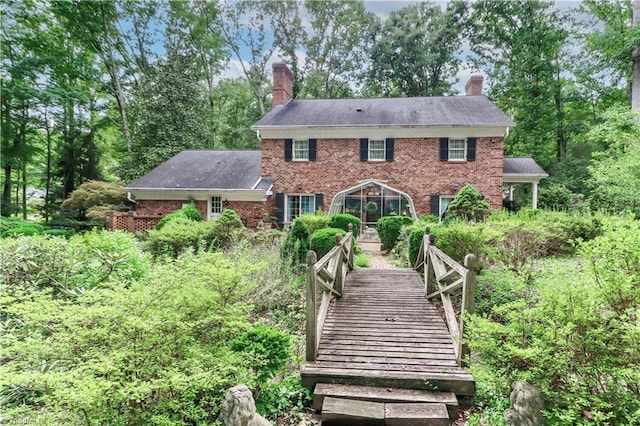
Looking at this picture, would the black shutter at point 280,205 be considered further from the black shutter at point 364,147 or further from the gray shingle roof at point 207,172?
the black shutter at point 364,147

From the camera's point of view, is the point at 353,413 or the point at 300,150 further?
the point at 300,150

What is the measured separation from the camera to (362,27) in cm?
2628

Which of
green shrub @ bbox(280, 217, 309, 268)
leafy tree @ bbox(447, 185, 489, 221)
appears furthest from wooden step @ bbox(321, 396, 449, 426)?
leafy tree @ bbox(447, 185, 489, 221)

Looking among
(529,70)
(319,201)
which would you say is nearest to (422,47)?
(529,70)

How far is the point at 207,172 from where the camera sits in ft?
53.7

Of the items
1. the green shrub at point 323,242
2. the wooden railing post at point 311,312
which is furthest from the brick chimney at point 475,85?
the wooden railing post at point 311,312

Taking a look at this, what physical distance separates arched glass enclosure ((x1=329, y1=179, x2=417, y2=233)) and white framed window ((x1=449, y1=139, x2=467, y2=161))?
9.25ft

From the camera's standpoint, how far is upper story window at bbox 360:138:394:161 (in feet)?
49.0

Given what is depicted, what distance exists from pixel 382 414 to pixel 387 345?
1.10 meters

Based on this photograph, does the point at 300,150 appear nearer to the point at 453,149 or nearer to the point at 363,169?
the point at 363,169

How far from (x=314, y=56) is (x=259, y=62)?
4896 millimetres

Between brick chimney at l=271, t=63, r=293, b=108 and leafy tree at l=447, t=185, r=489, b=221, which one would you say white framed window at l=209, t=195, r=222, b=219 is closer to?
brick chimney at l=271, t=63, r=293, b=108

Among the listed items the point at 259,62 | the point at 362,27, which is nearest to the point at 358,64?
the point at 362,27

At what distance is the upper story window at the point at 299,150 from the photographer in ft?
50.0
